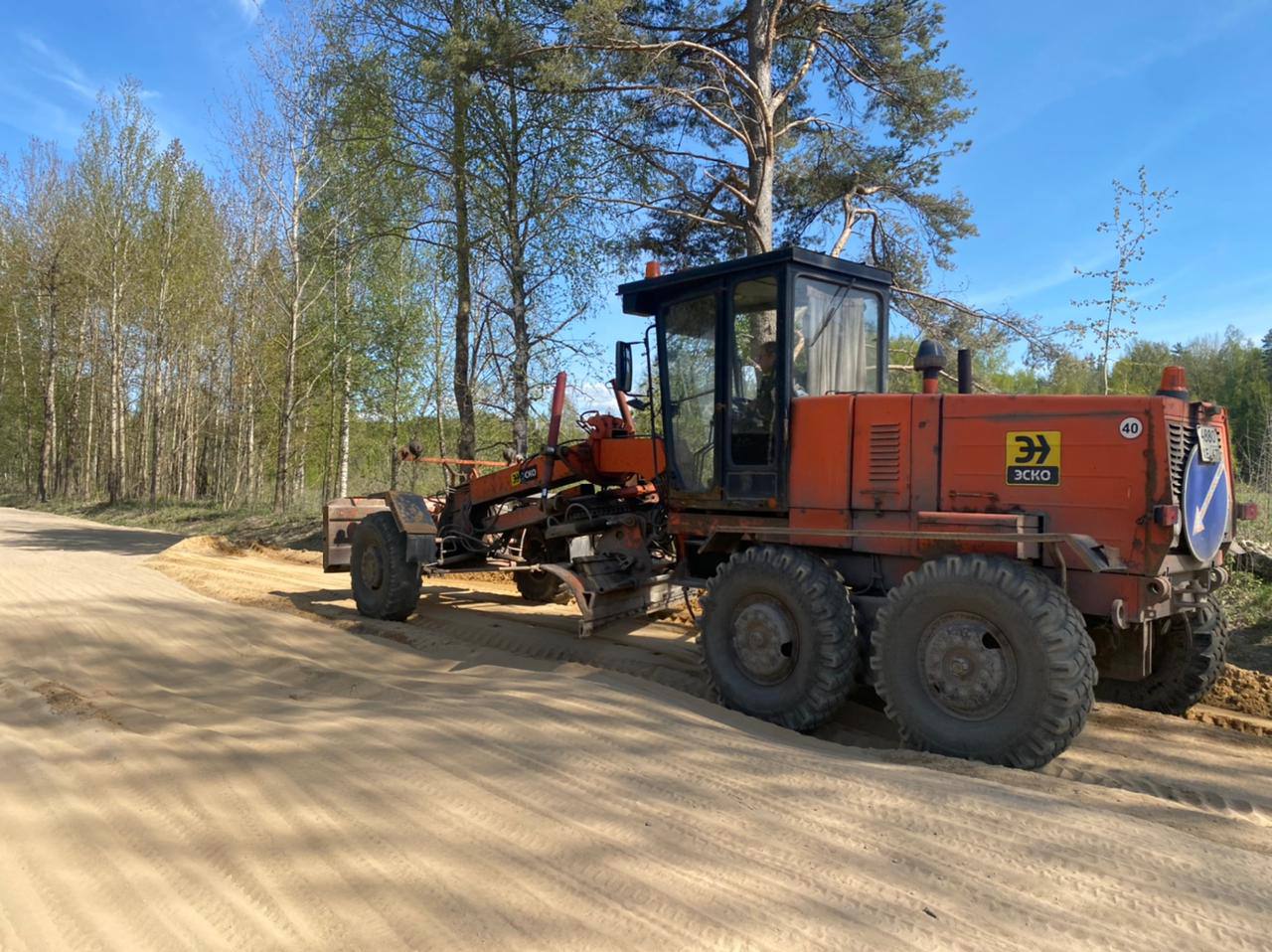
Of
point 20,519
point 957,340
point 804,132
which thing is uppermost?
point 804,132

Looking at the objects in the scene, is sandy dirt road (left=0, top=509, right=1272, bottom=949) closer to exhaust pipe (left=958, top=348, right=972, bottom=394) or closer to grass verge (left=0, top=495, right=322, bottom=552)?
exhaust pipe (left=958, top=348, right=972, bottom=394)

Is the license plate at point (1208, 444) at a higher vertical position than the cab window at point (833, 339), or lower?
lower

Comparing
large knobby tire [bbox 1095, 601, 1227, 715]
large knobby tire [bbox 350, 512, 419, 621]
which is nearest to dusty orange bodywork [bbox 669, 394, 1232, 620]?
large knobby tire [bbox 1095, 601, 1227, 715]

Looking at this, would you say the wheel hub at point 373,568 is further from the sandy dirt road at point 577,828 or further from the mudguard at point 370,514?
the sandy dirt road at point 577,828

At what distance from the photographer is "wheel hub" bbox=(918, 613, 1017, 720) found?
4.29m

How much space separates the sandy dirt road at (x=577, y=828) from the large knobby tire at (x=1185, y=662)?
0.19 metres

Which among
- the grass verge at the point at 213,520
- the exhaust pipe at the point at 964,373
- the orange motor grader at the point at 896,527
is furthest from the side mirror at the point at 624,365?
the grass verge at the point at 213,520

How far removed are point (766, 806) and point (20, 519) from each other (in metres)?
25.4

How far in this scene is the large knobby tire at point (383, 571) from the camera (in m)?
8.15

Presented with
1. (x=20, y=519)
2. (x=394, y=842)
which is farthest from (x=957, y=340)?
(x=20, y=519)

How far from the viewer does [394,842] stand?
9.53 feet

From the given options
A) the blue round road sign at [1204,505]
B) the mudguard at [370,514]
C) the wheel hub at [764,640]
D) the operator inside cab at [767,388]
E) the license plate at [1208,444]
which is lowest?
the wheel hub at [764,640]

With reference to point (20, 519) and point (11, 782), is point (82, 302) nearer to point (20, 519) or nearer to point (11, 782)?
point (20, 519)

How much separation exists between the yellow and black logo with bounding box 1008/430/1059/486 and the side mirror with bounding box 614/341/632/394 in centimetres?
275
